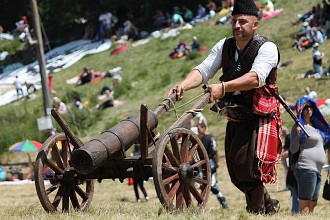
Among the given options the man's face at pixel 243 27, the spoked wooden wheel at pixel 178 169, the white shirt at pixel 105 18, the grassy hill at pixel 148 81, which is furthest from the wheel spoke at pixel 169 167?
the white shirt at pixel 105 18

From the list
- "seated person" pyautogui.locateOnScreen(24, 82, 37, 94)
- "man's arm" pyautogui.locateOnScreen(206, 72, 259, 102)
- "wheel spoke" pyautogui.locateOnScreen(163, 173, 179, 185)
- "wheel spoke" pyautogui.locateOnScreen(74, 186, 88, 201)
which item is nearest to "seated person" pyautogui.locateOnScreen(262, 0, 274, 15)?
"seated person" pyautogui.locateOnScreen(24, 82, 37, 94)

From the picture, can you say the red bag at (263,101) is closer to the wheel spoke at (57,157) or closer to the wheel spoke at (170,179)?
the wheel spoke at (170,179)

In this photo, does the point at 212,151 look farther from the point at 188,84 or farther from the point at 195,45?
the point at 195,45

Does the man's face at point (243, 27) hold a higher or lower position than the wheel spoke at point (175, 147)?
higher

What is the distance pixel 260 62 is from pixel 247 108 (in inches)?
19.1

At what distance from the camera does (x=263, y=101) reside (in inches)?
273

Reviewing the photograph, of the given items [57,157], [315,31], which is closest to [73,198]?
[57,157]

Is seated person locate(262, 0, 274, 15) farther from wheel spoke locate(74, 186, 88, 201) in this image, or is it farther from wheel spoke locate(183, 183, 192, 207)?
wheel spoke locate(183, 183, 192, 207)

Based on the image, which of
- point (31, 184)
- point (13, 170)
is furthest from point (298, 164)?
point (13, 170)

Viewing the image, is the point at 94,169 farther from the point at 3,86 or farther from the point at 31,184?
the point at 3,86

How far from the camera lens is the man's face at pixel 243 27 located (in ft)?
22.6

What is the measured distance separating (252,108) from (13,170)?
49.6 ft

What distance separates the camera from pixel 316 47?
74.4ft

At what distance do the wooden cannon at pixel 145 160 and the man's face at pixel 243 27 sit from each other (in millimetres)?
587
